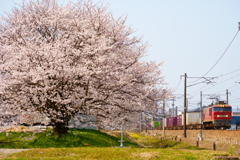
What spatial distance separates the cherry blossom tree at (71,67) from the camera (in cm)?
1962

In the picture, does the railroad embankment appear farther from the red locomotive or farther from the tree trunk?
the tree trunk

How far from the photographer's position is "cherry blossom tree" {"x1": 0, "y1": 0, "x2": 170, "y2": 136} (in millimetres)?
19625

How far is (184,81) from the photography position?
1565 inches

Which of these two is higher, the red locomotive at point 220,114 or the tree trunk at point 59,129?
the red locomotive at point 220,114

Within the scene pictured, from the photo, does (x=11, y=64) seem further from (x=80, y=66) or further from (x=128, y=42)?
(x=128, y=42)

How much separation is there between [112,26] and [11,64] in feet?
23.1

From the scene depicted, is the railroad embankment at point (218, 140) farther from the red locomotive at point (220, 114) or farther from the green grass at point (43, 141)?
the green grass at point (43, 141)

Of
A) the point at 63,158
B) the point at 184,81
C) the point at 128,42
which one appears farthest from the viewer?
the point at 184,81

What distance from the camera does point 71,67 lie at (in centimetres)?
2005

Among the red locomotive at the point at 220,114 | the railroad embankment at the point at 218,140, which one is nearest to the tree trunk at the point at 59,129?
the railroad embankment at the point at 218,140

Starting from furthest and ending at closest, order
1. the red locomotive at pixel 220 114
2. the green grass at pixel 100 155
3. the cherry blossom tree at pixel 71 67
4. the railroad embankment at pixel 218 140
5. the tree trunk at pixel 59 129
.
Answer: the red locomotive at pixel 220 114 → the railroad embankment at pixel 218 140 → the tree trunk at pixel 59 129 → the cherry blossom tree at pixel 71 67 → the green grass at pixel 100 155

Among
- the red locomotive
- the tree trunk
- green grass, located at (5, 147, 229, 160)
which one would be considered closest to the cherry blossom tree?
the tree trunk

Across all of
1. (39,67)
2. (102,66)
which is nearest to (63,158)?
(39,67)

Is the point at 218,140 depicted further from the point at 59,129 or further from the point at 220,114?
the point at 220,114
